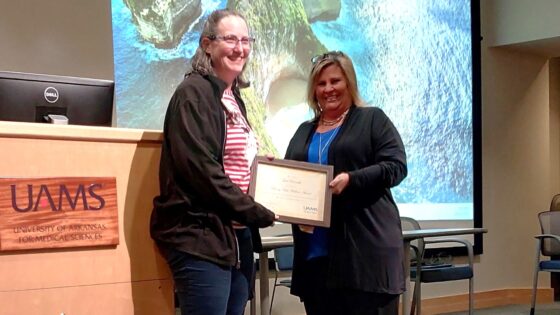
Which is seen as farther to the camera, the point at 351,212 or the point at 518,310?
the point at 518,310

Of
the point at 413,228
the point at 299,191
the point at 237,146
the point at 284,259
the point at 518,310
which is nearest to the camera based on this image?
the point at 237,146

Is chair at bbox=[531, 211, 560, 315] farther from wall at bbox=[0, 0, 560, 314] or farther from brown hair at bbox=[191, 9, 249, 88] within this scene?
brown hair at bbox=[191, 9, 249, 88]

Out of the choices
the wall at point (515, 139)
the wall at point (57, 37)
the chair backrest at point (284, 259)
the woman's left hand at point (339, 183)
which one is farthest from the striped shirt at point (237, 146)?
the wall at point (515, 139)

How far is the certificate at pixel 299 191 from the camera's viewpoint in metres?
1.90

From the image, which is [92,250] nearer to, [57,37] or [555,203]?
[57,37]

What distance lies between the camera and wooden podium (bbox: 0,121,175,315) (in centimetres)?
144

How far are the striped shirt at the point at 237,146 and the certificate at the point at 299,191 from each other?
0.14 m

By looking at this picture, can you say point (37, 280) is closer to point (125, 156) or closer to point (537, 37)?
point (125, 156)

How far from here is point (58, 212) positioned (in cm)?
148

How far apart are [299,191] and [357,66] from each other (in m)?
3.06

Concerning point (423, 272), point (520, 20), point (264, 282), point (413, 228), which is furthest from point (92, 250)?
point (520, 20)

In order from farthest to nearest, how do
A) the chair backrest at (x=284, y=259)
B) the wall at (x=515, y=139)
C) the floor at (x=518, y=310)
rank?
the wall at (x=515, y=139) → the floor at (x=518, y=310) → the chair backrest at (x=284, y=259)

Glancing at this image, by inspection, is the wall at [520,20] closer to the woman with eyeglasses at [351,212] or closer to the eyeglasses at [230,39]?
the woman with eyeglasses at [351,212]

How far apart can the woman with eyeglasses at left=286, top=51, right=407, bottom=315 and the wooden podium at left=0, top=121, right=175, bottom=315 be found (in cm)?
61
